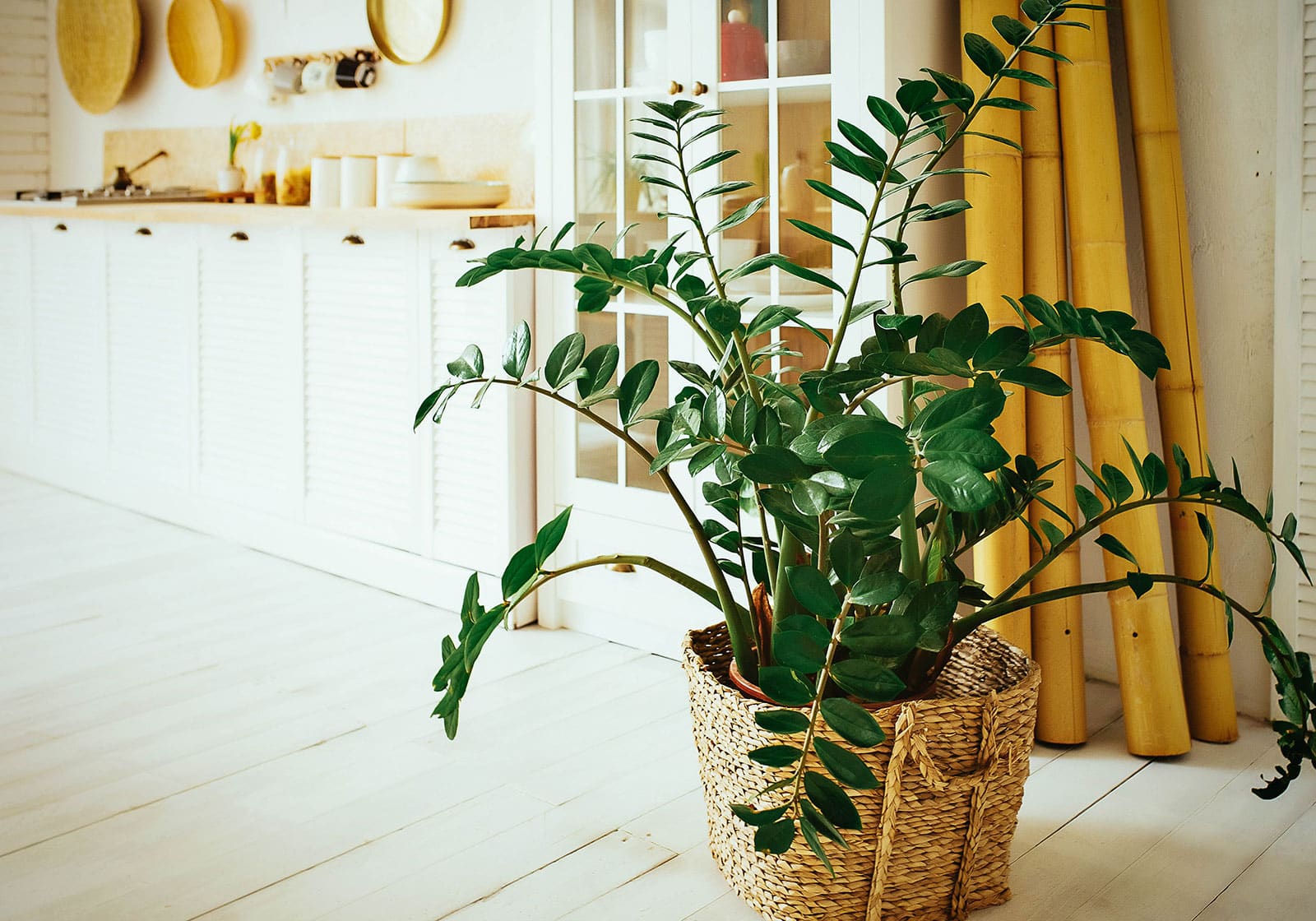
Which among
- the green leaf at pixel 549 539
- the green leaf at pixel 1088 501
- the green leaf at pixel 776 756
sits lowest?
the green leaf at pixel 776 756

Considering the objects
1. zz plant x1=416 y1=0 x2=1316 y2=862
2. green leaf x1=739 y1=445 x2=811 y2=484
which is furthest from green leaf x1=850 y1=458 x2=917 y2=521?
green leaf x1=739 y1=445 x2=811 y2=484

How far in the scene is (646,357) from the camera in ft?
8.97

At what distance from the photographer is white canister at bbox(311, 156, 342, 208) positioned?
12.0ft

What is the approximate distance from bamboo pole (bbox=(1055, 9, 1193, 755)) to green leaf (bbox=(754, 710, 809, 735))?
3.61 ft

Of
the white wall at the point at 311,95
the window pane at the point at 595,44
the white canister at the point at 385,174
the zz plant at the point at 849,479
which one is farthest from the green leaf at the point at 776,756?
the white canister at the point at 385,174

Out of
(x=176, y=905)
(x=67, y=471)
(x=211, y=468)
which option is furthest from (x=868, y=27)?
(x=67, y=471)

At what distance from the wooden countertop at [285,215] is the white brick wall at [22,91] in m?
1.24

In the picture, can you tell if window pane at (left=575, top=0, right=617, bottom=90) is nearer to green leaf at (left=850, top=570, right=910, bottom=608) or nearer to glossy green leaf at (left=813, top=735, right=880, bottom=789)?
green leaf at (left=850, top=570, right=910, bottom=608)

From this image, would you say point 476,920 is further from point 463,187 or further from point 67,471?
point 67,471

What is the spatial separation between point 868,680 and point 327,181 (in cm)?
280

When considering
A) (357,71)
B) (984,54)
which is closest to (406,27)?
(357,71)

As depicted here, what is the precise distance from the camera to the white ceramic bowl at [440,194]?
309 cm

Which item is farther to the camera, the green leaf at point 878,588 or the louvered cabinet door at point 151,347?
the louvered cabinet door at point 151,347

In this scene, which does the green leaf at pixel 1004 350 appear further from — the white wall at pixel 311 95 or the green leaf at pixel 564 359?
the white wall at pixel 311 95
